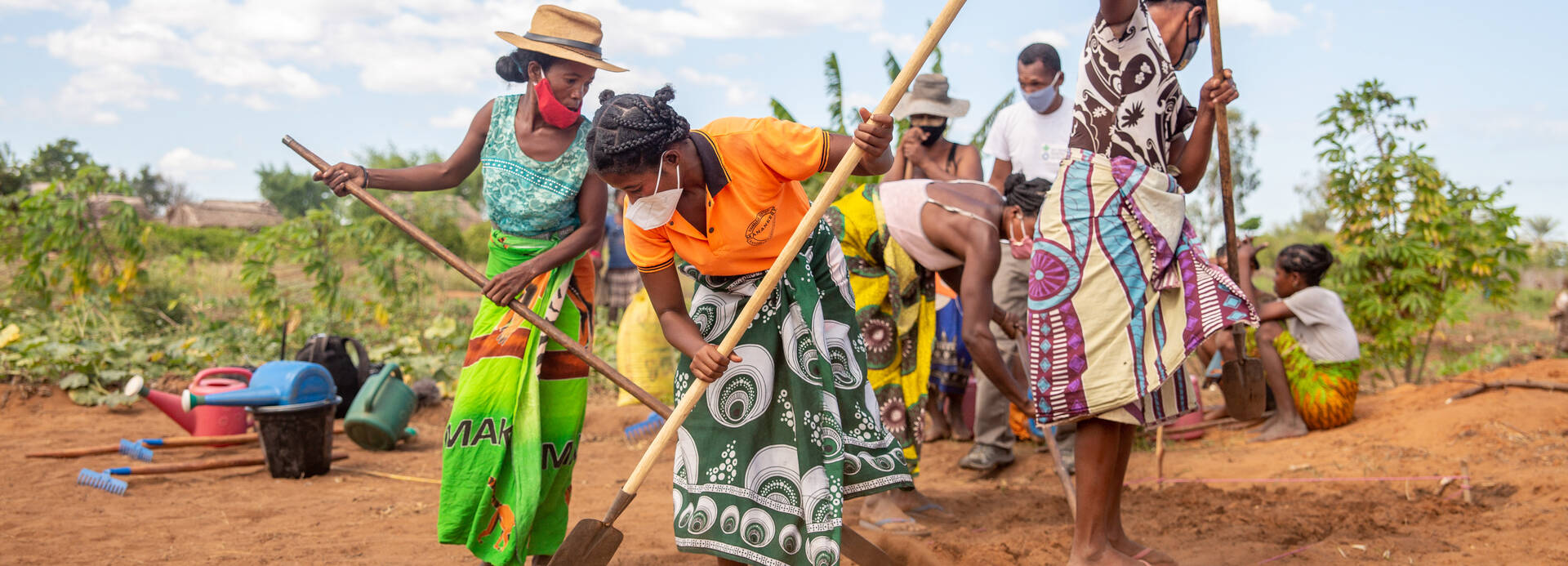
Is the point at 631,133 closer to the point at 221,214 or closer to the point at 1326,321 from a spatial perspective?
the point at 1326,321

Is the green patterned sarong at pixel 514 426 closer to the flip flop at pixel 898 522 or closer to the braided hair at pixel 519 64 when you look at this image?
the braided hair at pixel 519 64

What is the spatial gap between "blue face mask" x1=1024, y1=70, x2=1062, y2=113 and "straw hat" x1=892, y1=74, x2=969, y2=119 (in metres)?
0.51

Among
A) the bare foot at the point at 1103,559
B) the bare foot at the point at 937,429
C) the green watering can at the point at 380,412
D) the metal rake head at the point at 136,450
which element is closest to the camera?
the bare foot at the point at 1103,559

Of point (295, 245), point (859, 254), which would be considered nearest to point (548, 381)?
point (859, 254)

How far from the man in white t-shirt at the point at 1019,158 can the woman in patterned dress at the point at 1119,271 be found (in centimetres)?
192

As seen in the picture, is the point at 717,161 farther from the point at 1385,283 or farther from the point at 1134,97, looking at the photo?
the point at 1385,283

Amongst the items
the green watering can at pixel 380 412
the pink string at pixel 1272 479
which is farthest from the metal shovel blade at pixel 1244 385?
the green watering can at pixel 380 412

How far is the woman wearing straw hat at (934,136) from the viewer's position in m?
4.45

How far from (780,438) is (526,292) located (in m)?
1.17

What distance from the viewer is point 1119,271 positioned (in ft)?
9.00

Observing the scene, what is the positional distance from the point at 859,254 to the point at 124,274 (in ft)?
21.7

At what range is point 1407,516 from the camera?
12.1 feet

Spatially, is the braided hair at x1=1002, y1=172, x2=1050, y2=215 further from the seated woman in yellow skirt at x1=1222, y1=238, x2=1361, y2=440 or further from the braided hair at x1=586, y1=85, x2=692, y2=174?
the seated woman in yellow skirt at x1=1222, y1=238, x2=1361, y2=440

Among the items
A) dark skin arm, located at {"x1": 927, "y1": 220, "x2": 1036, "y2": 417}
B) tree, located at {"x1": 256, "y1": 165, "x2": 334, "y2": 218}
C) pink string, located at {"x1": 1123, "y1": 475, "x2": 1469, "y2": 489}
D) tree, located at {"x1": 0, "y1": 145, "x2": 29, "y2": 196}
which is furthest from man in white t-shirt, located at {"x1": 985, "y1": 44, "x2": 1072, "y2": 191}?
tree, located at {"x1": 256, "y1": 165, "x2": 334, "y2": 218}
